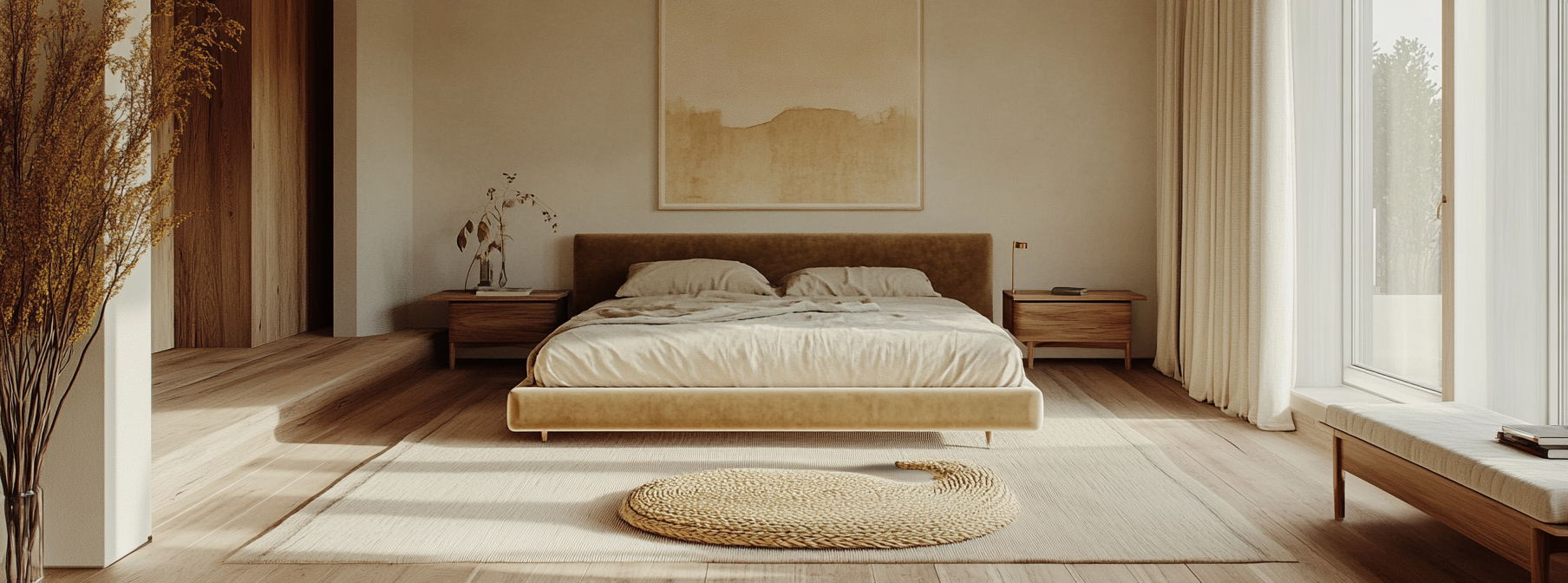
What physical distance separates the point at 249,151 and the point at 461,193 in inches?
46.1

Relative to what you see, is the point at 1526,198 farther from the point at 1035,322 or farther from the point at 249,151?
the point at 249,151

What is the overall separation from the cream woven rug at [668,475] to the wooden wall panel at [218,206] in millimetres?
1640

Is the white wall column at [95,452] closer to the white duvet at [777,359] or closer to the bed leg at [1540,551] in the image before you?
the white duvet at [777,359]

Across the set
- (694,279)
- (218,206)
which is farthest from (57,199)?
(694,279)

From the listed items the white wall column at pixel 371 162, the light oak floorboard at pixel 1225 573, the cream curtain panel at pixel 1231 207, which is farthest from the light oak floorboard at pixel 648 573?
the white wall column at pixel 371 162

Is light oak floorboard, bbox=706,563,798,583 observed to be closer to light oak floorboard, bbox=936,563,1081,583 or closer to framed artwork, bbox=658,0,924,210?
light oak floorboard, bbox=936,563,1081,583

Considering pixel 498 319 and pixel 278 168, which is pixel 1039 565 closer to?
pixel 498 319

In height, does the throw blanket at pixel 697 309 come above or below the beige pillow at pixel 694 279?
below

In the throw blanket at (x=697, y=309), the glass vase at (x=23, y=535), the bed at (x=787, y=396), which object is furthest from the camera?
the throw blanket at (x=697, y=309)

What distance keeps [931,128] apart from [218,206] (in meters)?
3.60

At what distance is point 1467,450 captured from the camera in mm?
1927

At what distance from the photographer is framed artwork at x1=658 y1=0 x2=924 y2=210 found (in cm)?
524

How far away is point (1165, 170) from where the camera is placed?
4.81 meters

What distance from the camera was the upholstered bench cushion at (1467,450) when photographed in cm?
168
